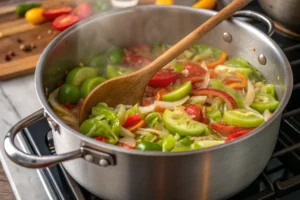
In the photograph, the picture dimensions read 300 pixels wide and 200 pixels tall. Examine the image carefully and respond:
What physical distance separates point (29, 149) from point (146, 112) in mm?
281

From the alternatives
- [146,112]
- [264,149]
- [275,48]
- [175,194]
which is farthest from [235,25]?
[175,194]

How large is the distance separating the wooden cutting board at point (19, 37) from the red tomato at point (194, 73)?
18.9 inches

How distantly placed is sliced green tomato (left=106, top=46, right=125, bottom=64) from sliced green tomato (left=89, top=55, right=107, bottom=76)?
19 millimetres

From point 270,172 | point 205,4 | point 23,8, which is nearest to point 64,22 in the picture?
point 23,8

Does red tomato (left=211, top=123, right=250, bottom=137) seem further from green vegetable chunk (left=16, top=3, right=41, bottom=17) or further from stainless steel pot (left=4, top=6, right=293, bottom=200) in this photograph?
green vegetable chunk (left=16, top=3, right=41, bottom=17)

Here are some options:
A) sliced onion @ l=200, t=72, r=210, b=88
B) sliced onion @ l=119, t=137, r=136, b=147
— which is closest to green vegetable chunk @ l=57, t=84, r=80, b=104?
sliced onion @ l=119, t=137, r=136, b=147

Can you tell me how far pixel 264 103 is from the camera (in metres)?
1.12

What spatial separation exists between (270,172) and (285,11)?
534 millimetres

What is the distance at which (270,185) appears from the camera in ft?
3.10

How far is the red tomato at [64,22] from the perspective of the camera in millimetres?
1604

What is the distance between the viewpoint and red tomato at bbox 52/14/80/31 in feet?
5.26

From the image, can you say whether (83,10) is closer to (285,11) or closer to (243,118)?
(285,11)

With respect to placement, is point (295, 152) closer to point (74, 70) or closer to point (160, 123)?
point (160, 123)

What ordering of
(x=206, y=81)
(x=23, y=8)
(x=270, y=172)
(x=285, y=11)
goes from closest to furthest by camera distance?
(x=270, y=172) → (x=206, y=81) → (x=285, y=11) → (x=23, y=8)
